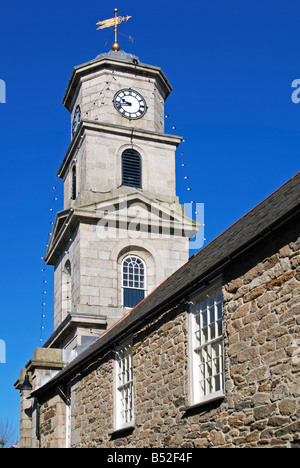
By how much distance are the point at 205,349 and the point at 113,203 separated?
659 inches

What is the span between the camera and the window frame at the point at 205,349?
1143 cm

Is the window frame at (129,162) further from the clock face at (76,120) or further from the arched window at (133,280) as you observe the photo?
the arched window at (133,280)

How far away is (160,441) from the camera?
1278cm

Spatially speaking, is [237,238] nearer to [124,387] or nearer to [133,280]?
[124,387]

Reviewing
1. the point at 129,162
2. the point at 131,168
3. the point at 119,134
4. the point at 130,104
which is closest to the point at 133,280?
the point at 131,168

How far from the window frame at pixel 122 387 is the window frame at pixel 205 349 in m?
2.72

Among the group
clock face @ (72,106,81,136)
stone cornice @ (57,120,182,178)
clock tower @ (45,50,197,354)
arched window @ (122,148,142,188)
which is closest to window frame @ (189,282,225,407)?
clock tower @ (45,50,197,354)

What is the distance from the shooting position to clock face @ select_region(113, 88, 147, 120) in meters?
30.8

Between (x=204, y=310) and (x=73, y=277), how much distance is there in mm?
16707

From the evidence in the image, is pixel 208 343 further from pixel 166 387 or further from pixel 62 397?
pixel 62 397

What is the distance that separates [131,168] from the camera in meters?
30.2

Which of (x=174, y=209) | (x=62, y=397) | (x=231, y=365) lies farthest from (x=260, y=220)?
(x=174, y=209)

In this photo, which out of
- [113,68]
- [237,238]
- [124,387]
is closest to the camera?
[237,238]

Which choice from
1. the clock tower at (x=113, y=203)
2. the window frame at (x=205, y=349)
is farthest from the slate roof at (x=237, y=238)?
the clock tower at (x=113, y=203)
